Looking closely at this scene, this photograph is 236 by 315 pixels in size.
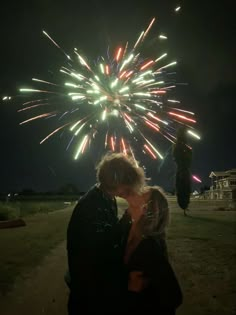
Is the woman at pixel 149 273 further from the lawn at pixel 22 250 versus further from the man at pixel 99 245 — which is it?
the lawn at pixel 22 250

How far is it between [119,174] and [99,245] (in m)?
0.60

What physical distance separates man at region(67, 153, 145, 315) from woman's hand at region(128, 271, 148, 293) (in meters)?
0.08

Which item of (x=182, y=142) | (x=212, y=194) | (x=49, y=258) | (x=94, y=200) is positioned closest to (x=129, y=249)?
(x=94, y=200)

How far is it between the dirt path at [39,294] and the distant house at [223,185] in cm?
5996

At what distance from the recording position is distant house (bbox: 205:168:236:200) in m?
70.7

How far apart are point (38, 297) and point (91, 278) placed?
19.2 feet

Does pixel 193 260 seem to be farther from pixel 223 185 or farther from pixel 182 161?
pixel 223 185

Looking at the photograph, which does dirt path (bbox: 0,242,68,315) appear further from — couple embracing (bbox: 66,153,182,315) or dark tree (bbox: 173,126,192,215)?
dark tree (bbox: 173,126,192,215)

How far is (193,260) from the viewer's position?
13312 mm

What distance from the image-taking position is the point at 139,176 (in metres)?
3.32

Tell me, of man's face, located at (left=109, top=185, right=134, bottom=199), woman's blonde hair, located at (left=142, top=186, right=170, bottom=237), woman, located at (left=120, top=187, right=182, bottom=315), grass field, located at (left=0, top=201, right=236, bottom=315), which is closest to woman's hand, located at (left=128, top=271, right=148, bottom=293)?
woman, located at (left=120, top=187, right=182, bottom=315)

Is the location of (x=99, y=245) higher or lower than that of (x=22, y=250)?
higher

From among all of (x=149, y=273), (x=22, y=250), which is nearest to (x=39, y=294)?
(x=149, y=273)

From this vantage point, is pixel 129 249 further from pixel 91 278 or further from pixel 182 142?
pixel 182 142
